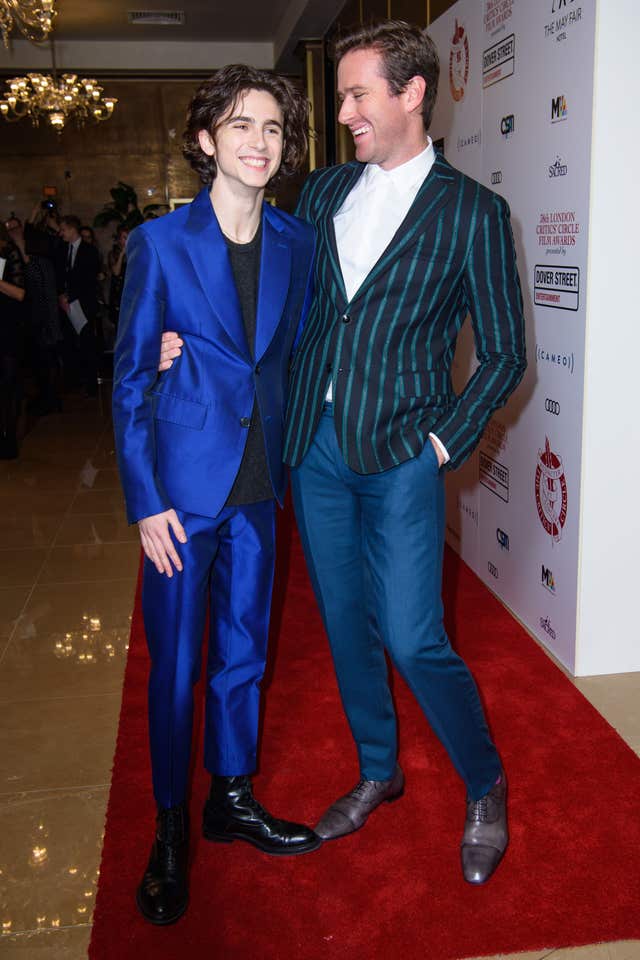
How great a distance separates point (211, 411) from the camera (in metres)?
2.07

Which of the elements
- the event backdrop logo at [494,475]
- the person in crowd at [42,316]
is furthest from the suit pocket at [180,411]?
the person in crowd at [42,316]

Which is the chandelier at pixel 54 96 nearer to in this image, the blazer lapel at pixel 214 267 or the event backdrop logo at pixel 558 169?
the event backdrop logo at pixel 558 169

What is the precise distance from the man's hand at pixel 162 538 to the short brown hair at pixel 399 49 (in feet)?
3.43

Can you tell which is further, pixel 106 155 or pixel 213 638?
pixel 106 155

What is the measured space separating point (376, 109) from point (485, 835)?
67.2 inches

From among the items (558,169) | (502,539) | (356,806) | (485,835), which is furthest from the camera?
(502,539)

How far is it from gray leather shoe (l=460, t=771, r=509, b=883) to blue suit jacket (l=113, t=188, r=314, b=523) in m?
1.00

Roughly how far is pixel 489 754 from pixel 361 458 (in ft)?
2.70

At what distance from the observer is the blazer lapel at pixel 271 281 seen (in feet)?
6.88

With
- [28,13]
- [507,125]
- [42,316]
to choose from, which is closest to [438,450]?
[507,125]

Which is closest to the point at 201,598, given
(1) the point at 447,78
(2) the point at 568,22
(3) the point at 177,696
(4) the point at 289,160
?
(3) the point at 177,696

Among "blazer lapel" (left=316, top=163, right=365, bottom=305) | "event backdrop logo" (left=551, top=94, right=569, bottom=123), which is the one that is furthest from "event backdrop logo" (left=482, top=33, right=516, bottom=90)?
"blazer lapel" (left=316, top=163, right=365, bottom=305)

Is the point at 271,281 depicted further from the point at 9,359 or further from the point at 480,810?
the point at 9,359

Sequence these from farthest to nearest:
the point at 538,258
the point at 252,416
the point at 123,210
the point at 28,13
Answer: the point at 123,210 → the point at 28,13 → the point at 538,258 → the point at 252,416
